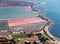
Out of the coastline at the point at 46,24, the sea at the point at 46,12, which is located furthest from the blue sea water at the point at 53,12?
the coastline at the point at 46,24

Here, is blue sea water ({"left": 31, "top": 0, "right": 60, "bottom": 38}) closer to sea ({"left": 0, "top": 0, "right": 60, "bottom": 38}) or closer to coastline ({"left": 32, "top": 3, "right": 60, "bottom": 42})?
sea ({"left": 0, "top": 0, "right": 60, "bottom": 38})

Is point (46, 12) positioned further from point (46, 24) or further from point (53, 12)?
point (46, 24)

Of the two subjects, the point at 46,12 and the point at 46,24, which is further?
the point at 46,12

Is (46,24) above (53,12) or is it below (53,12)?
above

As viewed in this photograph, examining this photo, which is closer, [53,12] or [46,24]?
[46,24]

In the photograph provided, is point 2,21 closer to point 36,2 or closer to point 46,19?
point 46,19

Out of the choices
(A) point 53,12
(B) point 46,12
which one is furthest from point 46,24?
(A) point 53,12

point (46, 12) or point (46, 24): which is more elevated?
point (46, 24)

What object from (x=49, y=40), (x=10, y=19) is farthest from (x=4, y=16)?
(x=49, y=40)
